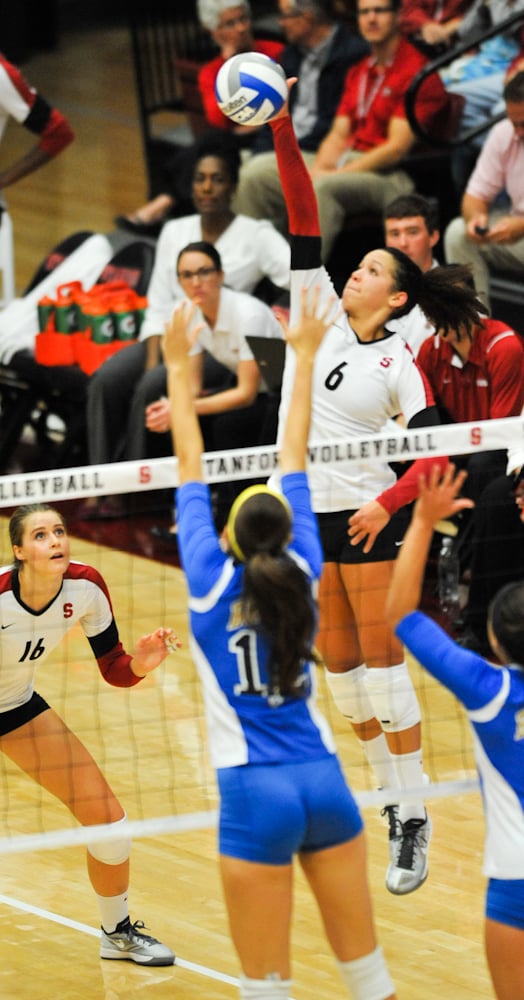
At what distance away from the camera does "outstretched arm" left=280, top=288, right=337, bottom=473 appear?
4.19 metres

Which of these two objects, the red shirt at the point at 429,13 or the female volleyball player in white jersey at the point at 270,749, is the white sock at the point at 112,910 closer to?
the female volleyball player in white jersey at the point at 270,749

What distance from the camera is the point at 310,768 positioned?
394 centimetres

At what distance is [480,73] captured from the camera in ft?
31.1

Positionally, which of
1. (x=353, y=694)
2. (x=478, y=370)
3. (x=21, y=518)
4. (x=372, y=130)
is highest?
(x=372, y=130)

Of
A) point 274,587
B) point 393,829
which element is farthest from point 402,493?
point 274,587

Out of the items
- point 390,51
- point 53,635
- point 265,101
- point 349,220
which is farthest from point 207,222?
point 53,635

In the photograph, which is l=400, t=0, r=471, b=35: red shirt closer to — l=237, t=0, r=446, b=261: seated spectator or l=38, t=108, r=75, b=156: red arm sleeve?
l=237, t=0, r=446, b=261: seated spectator

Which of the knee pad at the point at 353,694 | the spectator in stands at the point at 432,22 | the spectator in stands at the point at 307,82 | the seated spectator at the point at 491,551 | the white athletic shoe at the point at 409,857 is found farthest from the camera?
the spectator in stands at the point at 432,22

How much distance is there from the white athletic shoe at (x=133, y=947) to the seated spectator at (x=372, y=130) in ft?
15.9

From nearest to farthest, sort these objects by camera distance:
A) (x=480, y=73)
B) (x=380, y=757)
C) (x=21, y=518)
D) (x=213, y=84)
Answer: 1. (x=21, y=518)
2. (x=380, y=757)
3. (x=480, y=73)
4. (x=213, y=84)

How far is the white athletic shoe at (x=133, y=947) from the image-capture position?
512cm

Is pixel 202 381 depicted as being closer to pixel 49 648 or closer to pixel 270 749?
pixel 49 648

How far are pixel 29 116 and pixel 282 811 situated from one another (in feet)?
23.0

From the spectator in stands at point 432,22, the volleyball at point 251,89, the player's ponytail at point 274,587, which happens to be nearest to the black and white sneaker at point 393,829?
the player's ponytail at point 274,587
